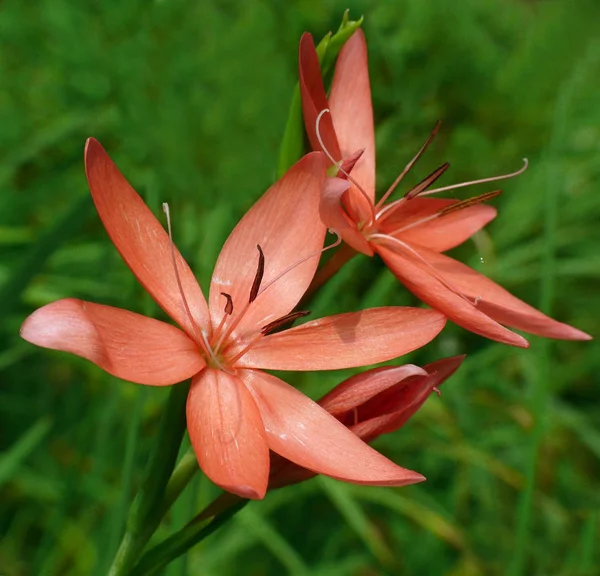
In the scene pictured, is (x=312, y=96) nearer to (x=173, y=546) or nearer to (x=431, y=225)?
(x=431, y=225)

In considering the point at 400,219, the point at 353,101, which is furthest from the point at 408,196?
the point at 353,101

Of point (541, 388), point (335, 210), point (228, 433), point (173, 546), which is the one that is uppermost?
point (335, 210)

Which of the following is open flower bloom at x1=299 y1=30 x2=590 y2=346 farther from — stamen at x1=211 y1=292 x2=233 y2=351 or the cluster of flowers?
stamen at x1=211 y1=292 x2=233 y2=351

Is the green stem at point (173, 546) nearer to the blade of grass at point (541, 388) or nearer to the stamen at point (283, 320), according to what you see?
the stamen at point (283, 320)

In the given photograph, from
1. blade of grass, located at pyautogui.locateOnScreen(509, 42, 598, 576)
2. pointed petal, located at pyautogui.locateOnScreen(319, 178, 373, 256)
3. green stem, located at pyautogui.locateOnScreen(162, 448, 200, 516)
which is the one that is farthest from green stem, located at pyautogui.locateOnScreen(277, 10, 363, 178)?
blade of grass, located at pyautogui.locateOnScreen(509, 42, 598, 576)

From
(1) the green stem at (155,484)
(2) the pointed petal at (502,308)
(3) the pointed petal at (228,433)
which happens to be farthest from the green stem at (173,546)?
(2) the pointed petal at (502,308)

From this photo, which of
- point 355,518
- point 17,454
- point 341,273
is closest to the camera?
point 17,454

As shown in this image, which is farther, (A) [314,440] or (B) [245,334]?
(B) [245,334]
